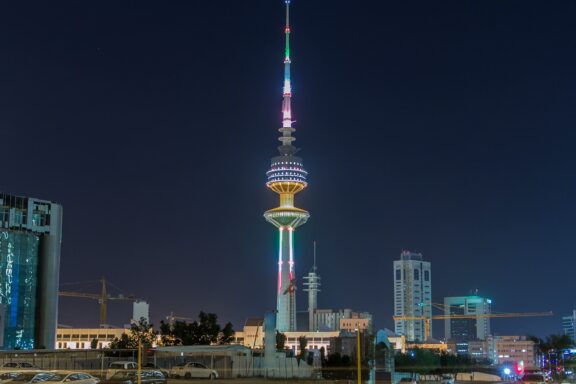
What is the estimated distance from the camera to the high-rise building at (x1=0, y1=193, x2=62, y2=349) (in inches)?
4727

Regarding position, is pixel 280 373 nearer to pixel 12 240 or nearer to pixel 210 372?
pixel 210 372

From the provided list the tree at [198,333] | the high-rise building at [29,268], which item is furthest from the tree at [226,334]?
the high-rise building at [29,268]

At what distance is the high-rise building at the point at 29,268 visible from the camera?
120 metres

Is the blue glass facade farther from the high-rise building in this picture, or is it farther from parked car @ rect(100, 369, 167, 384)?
parked car @ rect(100, 369, 167, 384)

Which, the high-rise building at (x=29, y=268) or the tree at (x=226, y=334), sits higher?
the high-rise building at (x=29, y=268)

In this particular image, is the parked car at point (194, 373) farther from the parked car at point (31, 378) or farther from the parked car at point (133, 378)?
the parked car at point (31, 378)

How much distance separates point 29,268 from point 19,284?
328 centimetres

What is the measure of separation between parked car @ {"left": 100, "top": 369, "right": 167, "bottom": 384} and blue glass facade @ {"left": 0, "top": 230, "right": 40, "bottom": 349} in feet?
245

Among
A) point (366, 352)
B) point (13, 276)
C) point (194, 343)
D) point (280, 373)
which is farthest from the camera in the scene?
point (13, 276)

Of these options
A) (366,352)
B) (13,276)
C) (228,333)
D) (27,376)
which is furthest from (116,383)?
(13,276)

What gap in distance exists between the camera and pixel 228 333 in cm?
11431

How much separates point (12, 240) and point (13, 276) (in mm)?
5475


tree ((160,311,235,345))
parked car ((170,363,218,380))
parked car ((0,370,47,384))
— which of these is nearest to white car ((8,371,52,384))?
parked car ((0,370,47,384))

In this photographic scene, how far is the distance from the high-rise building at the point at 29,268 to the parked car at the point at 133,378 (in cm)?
7442
